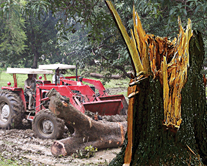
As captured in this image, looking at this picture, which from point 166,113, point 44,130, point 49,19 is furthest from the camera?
point 49,19

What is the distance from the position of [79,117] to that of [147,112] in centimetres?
334

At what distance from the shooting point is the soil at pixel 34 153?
16.5 ft

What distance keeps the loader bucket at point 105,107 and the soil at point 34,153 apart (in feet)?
2.13

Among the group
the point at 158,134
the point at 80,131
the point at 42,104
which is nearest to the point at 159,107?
the point at 158,134

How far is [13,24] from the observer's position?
1852 cm

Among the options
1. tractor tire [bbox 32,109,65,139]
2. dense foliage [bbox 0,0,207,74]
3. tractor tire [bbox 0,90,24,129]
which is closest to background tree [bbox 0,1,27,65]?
dense foliage [bbox 0,0,207,74]

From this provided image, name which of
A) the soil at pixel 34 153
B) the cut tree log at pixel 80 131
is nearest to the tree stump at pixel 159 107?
the soil at pixel 34 153

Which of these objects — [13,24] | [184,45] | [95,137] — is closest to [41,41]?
[13,24]

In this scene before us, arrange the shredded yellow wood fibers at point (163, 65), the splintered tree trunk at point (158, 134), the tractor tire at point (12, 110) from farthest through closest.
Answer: the tractor tire at point (12, 110)
the splintered tree trunk at point (158, 134)
the shredded yellow wood fibers at point (163, 65)

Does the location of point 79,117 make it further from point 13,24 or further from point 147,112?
point 13,24

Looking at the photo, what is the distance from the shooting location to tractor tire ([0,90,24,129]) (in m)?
7.92

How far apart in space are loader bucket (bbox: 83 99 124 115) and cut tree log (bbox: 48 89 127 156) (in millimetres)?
1284

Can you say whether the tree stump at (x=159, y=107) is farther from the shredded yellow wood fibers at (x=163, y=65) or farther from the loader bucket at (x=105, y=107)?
the loader bucket at (x=105, y=107)

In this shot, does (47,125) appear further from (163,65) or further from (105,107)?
(163,65)
